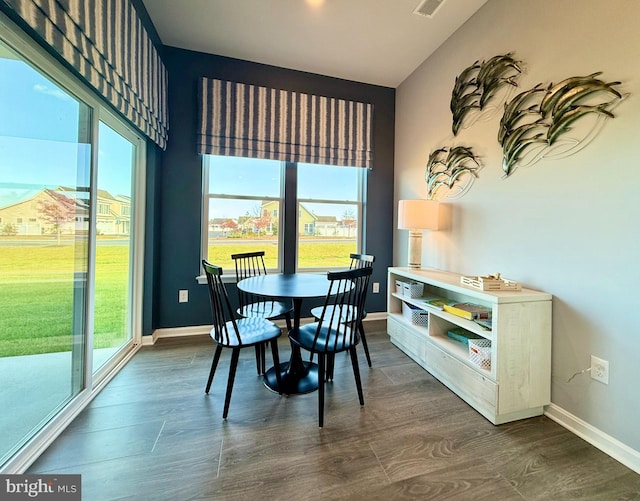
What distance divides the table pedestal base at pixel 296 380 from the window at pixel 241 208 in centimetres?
135

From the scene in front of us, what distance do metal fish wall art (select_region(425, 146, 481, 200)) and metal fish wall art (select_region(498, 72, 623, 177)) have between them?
316mm

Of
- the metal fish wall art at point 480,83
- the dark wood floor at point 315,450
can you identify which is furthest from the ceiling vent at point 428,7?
the dark wood floor at point 315,450

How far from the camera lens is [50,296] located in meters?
1.54

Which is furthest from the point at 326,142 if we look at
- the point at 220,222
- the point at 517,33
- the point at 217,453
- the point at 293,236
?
the point at 217,453

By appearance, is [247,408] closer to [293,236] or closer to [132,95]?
[293,236]

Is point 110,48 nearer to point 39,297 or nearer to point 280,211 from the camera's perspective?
point 39,297

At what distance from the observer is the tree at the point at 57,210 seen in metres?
1.47

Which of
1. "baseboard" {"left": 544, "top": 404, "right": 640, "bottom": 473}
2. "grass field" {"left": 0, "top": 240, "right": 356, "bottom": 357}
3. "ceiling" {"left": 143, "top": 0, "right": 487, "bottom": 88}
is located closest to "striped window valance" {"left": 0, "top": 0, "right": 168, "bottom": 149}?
"ceiling" {"left": 143, "top": 0, "right": 487, "bottom": 88}

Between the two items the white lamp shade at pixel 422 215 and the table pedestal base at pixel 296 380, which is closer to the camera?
the table pedestal base at pixel 296 380

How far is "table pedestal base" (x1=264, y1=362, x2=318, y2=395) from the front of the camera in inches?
78.1

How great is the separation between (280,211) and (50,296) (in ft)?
7.14

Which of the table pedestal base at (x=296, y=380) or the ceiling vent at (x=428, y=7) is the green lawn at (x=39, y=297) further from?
the ceiling vent at (x=428, y=7)

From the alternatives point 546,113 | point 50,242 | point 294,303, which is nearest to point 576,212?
point 546,113

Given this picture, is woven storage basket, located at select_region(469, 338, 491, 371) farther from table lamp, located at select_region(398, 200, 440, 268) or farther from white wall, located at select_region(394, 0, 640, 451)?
table lamp, located at select_region(398, 200, 440, 268)
